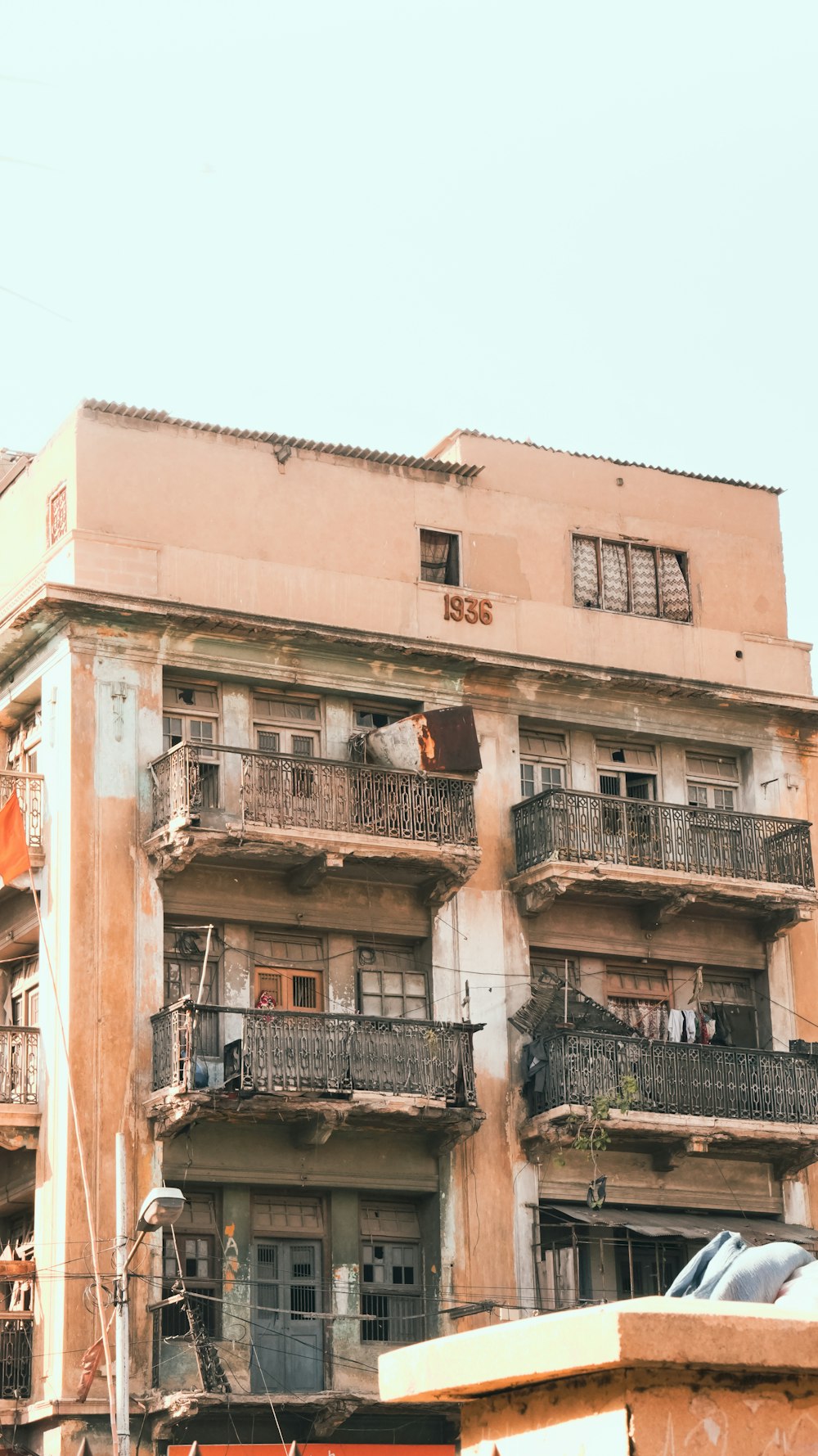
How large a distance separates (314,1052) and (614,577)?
10.0 metres

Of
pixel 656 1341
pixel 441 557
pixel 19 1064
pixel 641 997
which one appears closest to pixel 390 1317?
pixel 19 1064

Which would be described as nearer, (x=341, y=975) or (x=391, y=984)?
(x=341, y=975)

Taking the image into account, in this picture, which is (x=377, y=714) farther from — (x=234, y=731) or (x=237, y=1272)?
(x=237, y=1272)

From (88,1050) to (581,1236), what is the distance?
7.53 metres

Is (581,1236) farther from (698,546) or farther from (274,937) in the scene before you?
(698,546)

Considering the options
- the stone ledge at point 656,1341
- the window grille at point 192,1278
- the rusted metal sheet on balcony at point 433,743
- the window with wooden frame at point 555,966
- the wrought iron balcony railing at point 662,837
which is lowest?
the stone ledge at point 656,1341

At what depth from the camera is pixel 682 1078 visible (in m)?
29.7

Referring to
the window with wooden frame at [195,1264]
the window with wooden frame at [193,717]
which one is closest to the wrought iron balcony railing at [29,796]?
the window with wooden frame at [193,717]

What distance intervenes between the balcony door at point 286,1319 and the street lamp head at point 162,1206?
5435 millimetres

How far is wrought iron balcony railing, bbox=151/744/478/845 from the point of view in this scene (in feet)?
91.7

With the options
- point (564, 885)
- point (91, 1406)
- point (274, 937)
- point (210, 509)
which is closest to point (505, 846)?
point (564, 885)

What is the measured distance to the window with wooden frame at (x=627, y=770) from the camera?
107ft

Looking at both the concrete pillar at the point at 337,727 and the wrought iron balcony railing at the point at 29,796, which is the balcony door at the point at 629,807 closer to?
the concrete pillar at the point at 337,727

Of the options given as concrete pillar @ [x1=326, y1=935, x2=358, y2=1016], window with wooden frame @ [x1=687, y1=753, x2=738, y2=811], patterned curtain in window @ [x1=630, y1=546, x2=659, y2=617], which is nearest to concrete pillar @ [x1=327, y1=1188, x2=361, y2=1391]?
concrete pillar @ [x1=326, y1=935, x2=358, y2=1016]
